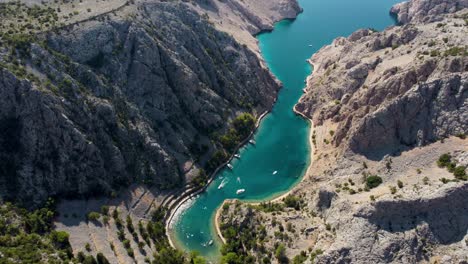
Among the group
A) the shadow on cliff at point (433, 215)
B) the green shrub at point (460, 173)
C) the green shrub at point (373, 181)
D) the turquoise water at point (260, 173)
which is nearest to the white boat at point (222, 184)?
the turquoise water at point (260, 173)

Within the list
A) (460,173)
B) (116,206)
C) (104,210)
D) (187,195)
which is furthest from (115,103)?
(460,173)

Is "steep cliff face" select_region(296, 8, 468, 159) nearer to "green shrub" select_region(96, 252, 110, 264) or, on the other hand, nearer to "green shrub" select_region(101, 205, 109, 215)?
"green shrub" select_region(101, 205, 109, 215)

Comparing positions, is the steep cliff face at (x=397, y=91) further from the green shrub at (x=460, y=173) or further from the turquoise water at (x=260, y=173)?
the green shrub at (x=460, y=173)

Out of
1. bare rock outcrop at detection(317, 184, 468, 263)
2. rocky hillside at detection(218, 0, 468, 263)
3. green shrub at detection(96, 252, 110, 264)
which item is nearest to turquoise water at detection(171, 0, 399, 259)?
rocky hillside at detection(218, 0, 468, 263)

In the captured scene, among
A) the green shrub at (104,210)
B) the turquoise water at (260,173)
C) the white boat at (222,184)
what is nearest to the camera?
the green shrub at (104,210)

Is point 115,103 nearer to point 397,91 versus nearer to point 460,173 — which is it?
point 397,91

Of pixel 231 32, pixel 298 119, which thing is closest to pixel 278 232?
pixel 298 119
